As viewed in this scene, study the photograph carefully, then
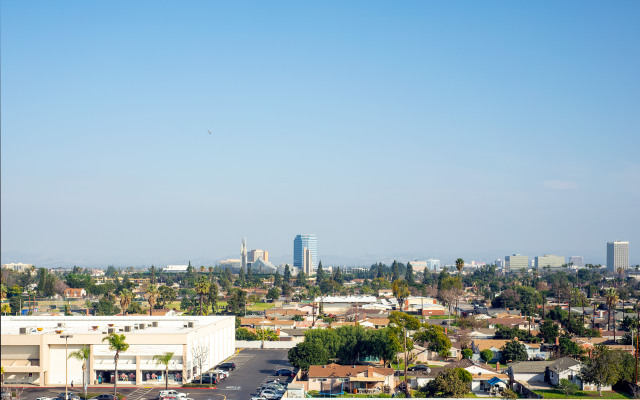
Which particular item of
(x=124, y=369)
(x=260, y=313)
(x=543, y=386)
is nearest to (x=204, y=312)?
(x=260, y=313)

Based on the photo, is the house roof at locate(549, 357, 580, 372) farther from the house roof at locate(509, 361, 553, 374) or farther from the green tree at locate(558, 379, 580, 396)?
the green tree at locate(558, 379, 580, 396)

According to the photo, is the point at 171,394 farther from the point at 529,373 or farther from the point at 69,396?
the point at 529,373

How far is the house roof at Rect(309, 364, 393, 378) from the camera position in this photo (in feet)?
149

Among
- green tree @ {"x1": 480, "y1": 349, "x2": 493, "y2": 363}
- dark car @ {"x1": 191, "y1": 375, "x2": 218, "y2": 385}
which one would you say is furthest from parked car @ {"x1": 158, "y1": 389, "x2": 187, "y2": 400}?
green tree @ {"x1": 480, "y1": 349, "x2": 493, "y2": 363}

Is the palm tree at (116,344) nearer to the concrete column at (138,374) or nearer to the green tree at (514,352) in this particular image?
the concrete column at (138,374)

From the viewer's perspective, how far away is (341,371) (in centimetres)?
4625

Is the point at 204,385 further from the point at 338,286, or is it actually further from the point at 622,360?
the point at 338,286

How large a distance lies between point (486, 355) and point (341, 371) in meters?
16.9

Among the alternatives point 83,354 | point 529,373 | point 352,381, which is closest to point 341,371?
point 352,381

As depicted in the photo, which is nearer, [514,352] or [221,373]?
[221,373]

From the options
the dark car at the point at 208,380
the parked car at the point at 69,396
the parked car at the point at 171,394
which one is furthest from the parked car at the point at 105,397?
the dark car at the point at 208,380

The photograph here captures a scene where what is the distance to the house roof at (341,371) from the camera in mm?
45438

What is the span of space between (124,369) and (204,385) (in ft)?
19.4

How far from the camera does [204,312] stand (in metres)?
89.6
